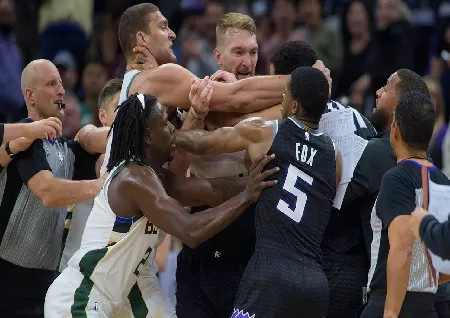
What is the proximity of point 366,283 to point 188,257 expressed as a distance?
1321mm

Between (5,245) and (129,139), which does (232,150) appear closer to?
(129,139)

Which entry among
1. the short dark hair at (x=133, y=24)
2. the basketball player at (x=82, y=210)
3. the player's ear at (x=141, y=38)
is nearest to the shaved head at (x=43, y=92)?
the basketball player at (x=82, y=210)

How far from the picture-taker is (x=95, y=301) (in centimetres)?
611

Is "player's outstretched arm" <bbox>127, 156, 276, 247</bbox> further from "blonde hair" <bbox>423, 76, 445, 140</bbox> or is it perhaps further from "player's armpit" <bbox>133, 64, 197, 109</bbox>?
"blonde hair" <bbox>423, 76, 445, 140</bbox>

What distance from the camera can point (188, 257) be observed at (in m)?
7.12

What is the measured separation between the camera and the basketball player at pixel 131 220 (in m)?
6.00

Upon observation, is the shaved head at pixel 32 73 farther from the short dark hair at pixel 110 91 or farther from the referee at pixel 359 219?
the referee at pixel 359 219

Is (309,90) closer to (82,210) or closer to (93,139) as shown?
(93,139)

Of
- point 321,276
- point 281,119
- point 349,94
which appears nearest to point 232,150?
point 281,119

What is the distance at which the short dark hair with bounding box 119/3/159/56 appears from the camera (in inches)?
284

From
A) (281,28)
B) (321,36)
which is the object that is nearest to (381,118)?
(321,36)

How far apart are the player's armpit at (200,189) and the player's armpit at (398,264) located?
52.2 inches

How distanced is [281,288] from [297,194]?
587 mm

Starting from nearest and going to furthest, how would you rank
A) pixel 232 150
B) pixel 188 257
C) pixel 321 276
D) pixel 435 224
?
pixel 435 224 → pixel 321 276 → pixel 232 150 → pixel 188 257
